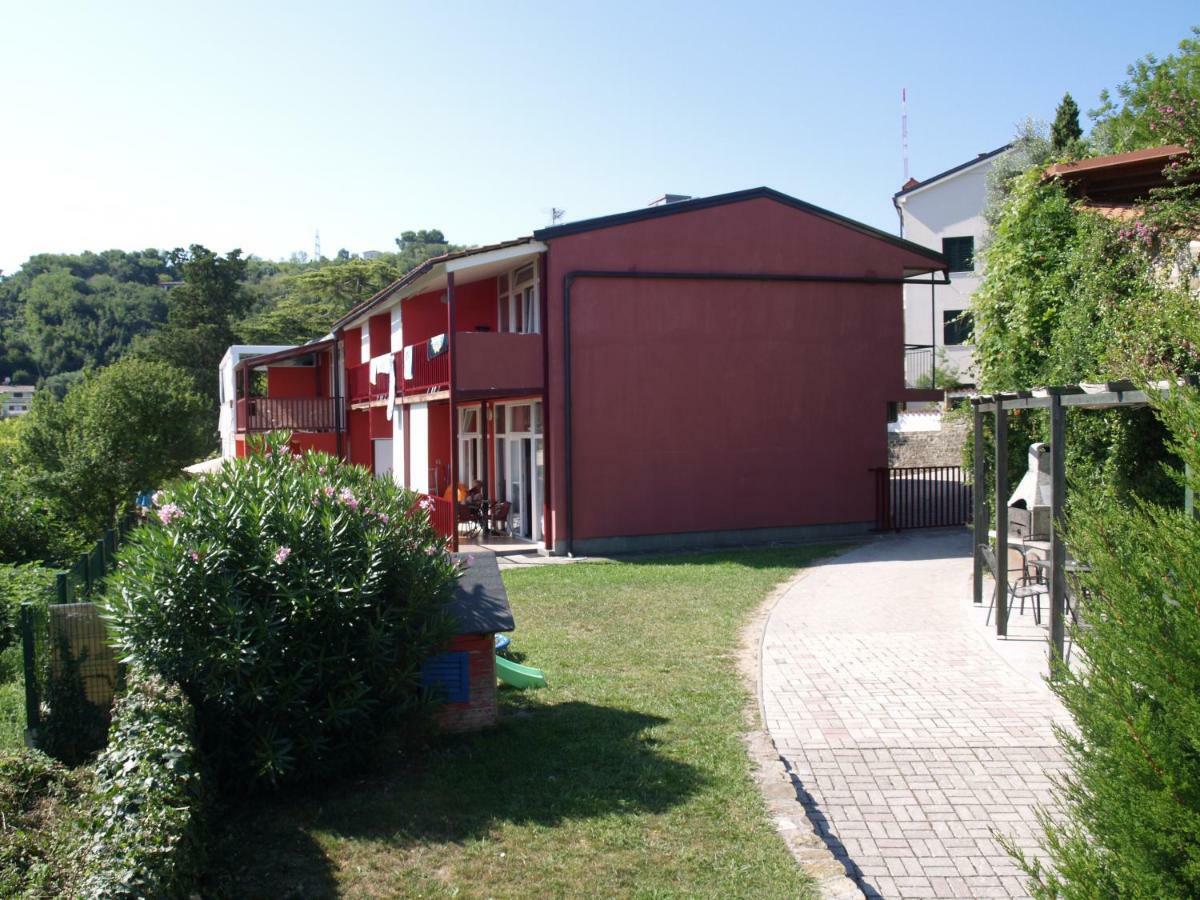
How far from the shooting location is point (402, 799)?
20.5 ft

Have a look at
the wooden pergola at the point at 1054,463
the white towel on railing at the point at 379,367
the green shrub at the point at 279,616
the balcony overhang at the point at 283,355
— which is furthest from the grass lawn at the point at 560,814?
the balcony overhang at the point at 283,355

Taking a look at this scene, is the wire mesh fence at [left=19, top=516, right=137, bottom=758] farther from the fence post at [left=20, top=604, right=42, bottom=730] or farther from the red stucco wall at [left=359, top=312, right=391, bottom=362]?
the red stucco wall at [left=359, top=312, right=391, bottom=362]

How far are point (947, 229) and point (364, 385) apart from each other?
919 inches

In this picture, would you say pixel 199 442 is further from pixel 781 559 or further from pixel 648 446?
pixel 781 559

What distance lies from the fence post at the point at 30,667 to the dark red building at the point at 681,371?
10609 mm

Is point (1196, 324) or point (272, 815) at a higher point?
point (1196, 324)

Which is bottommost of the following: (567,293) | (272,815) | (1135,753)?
(272,815)

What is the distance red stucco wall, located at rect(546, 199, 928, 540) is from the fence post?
463 inches

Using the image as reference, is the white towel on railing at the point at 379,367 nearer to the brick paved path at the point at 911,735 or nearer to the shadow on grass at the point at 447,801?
the brick paved path at the point at 911,735

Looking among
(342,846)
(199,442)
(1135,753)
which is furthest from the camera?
(199,442)

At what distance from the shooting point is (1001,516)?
1044cm

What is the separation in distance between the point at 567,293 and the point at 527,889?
14198mm

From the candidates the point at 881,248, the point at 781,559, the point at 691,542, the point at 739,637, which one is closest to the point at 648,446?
the point at 691,542

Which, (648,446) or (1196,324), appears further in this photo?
(648,446)
